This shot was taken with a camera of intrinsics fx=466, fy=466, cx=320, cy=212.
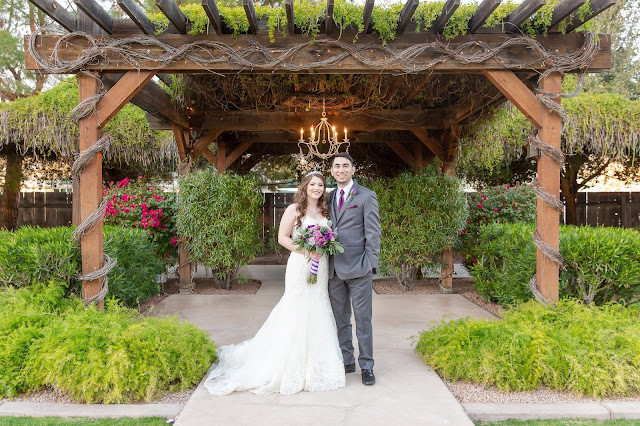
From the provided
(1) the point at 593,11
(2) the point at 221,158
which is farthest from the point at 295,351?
(2) the point at 221,158

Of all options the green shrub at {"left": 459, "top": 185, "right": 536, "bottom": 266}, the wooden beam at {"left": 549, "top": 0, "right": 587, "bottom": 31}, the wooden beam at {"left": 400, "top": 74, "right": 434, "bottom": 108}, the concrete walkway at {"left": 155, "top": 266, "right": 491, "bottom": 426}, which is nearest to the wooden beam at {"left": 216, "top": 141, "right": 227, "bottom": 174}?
the wooden beam at {"left": 400, "top": 74, "right": 434, "bottom": 108}

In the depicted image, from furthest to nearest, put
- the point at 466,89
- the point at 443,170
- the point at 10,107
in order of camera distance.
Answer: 1. the point at 10,107
2. the point at 443,170
3. the point at 466,89

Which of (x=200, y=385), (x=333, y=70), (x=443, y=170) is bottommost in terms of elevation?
(x=200, y=385)

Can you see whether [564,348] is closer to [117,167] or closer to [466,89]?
[466,89]

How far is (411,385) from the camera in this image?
142 inches

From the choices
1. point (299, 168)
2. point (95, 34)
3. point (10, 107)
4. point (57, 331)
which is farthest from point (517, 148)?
point (10, 107)

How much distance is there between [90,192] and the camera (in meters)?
4.57

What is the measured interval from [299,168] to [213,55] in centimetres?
933

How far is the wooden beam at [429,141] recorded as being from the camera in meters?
7.86

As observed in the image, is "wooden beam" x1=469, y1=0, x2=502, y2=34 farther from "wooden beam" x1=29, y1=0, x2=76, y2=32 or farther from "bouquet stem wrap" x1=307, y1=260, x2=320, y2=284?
"wooden beam" x1=29, y1=0, x2=76, y2=32

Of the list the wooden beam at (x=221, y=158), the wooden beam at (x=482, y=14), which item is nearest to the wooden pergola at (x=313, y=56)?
the wooden beam at (x=482, y=14)

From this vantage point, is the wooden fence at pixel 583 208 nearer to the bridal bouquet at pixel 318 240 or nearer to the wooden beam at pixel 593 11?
the wooden beam at pixel 593 11

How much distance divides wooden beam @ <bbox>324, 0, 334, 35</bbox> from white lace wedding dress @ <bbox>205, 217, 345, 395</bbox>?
1867mm

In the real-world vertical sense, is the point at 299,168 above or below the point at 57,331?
above
